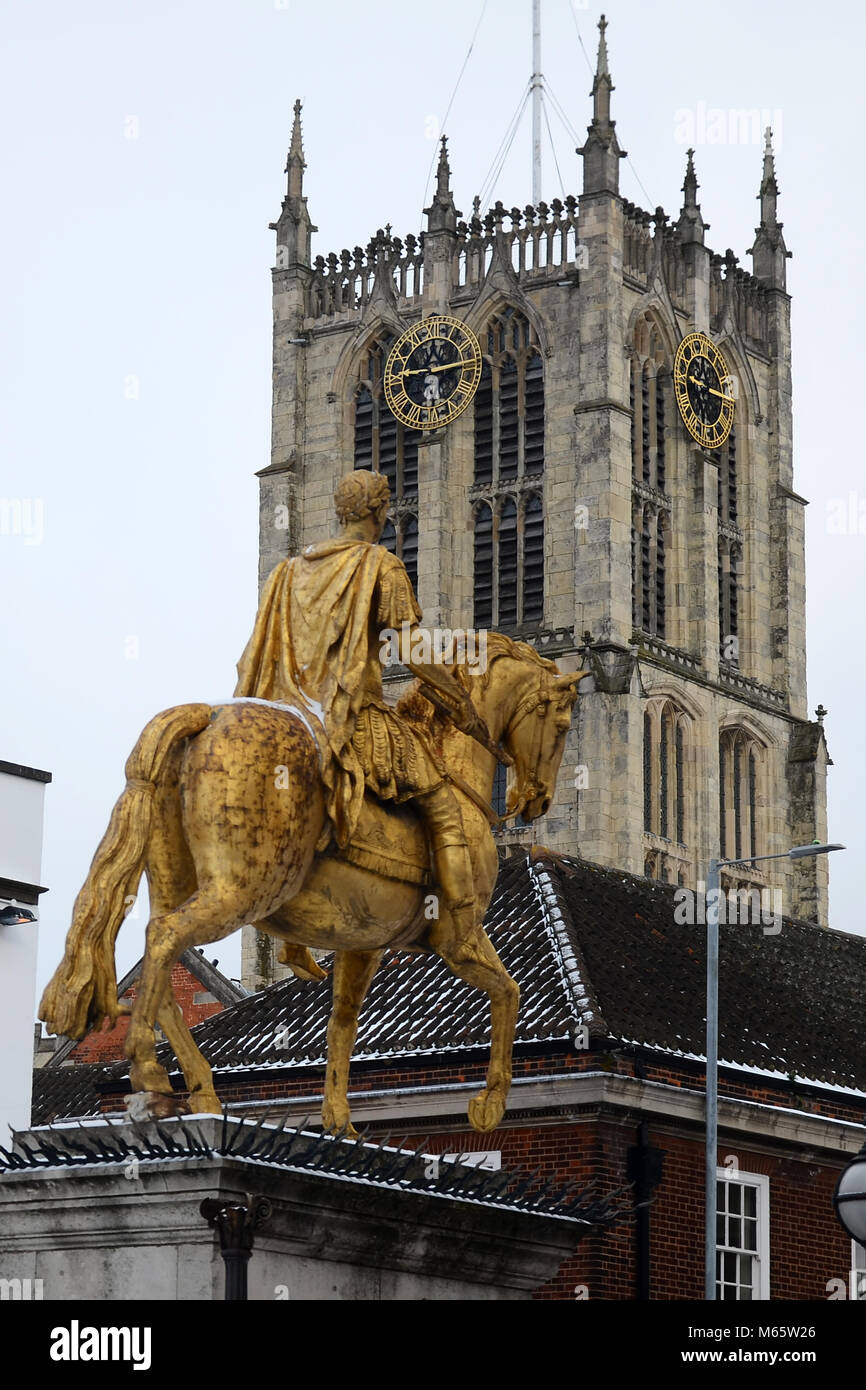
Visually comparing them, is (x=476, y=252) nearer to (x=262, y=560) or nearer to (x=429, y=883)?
(x=262, y=560)

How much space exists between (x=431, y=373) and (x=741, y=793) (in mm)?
16681

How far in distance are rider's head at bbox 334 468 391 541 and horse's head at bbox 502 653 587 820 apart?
136 centimetres

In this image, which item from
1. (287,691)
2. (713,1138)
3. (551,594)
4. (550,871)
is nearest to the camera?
(287,691)

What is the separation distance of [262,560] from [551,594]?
408 inches

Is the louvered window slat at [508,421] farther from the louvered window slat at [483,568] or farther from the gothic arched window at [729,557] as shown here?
the gothic arched window at [729,557]

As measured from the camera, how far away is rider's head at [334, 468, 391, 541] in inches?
672

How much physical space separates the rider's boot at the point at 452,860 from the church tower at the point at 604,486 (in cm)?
6496

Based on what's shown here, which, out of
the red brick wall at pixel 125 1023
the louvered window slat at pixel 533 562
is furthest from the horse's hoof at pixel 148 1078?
the louvered window slat at pixel 533 562

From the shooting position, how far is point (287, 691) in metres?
16.3

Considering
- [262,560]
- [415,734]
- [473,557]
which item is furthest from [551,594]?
[415,734]

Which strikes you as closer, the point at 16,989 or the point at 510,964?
the point at 510,964

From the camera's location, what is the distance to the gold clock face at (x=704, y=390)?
3578 inches

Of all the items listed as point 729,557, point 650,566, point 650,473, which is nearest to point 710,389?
point 650,473
